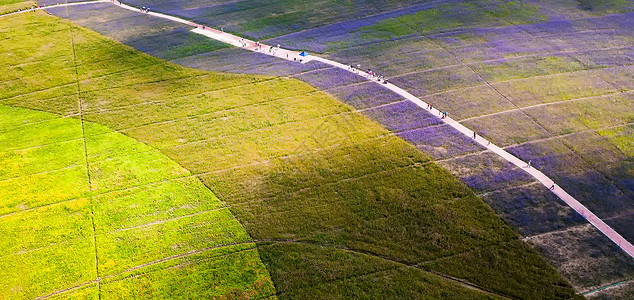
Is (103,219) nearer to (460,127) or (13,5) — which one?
(460,127)

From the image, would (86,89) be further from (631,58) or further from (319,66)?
(631,58)

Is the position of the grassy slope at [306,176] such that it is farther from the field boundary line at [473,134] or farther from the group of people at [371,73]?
the group of people at [371,73]

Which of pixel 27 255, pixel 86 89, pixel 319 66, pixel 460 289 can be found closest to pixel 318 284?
pixel 460 289

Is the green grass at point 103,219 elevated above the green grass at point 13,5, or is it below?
below

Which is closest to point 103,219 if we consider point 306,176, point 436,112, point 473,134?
point 306,176

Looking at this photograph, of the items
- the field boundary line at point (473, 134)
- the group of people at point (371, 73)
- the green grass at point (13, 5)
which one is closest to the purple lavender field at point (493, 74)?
the field boundary line at point (473, 134)

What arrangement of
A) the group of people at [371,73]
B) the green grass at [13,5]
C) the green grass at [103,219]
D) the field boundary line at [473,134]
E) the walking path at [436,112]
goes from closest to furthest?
the green grass at [103,219] → the field boundary line at [473,134] → the walking path at [436,112] → the group of people at [371,73] → the green grass at [13,5]
